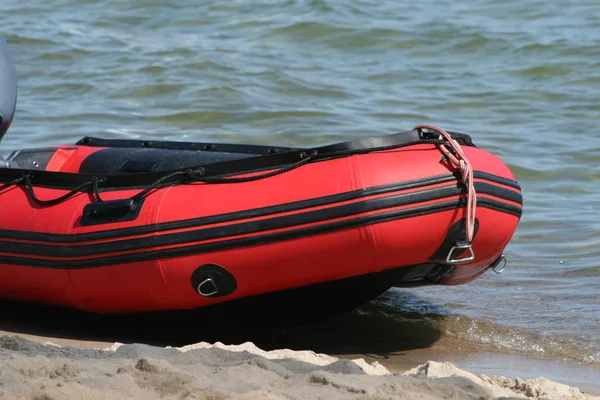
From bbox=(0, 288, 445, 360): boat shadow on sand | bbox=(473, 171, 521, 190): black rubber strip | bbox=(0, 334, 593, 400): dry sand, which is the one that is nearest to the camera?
bbox=(0, 334, 593, 400): dry sand

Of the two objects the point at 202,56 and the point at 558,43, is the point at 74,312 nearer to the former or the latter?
the point at 202,56

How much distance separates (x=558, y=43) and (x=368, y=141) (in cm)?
657

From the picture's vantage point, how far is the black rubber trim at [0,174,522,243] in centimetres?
336

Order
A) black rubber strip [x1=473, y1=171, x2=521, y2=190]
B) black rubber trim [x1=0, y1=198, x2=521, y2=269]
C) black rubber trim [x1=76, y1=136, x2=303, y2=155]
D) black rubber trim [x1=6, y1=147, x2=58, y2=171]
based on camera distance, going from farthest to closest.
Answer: black rubber trim [x1=6, y1=147, x2=58, y2=171] → black rubber trim [x1=76, y1=136, x2=303, y2=155] → black rubber strip [x1=473, y1=171, x2=521, y2=190] → black rubber trim [x1=0, y1=198, x2=521, y2=269]

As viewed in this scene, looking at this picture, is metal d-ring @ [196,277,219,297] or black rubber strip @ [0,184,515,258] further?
metal d-ring @ [196,277,219,297]

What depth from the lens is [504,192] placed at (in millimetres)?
3527

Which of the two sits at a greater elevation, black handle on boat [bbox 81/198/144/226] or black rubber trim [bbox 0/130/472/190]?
black rubber trim [bbox 0/130/472/190]

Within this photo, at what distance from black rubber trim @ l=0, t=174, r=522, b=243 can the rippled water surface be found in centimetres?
89

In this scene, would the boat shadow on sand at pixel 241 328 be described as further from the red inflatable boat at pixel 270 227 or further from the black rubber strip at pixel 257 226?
the black rubber strip at pixel 257 226

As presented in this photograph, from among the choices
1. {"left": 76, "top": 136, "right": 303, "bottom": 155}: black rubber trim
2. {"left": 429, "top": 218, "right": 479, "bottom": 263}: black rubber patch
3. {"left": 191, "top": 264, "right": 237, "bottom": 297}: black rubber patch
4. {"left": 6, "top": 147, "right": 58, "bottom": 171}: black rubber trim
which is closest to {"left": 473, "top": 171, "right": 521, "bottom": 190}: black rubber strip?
{"left": 429, "top": 218, "right": 479, "bottom": 263}: black rubber patch

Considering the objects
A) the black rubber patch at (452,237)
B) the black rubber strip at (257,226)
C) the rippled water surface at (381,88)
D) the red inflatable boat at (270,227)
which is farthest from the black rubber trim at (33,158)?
the black rubber patch at (452,237)

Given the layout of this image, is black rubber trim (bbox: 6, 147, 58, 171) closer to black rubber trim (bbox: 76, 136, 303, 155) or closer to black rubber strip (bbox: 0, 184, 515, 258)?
black rubber trim (bbox: 76, 136, 303, 155)

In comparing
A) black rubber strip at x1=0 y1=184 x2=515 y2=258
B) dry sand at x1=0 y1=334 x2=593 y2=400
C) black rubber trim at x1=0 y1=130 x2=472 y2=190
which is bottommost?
dry sand at x1=0 y1=334 x2=593 y2=400

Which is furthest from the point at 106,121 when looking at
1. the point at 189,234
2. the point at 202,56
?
the point at 189,234
